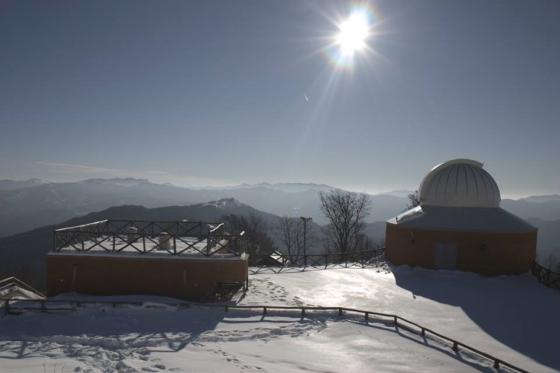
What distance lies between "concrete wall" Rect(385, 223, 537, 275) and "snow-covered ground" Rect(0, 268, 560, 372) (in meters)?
3.39

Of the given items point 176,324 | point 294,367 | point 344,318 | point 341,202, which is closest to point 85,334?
point 176,324

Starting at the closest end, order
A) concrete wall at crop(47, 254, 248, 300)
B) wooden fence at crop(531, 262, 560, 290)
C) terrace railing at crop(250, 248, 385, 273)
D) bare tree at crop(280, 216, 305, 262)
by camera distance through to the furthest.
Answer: concrete wall at crop(47, 254, 248, 300), wooden fence at crop(531, 262, 560, 290), terrace railing at crop(250, 248, 385, 273), bare tree at crop(280, 216, 305, 262)

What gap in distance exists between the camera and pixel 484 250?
64.0ft

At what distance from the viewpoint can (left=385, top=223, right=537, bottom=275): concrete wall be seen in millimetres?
19531

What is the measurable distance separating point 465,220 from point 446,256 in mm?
2559

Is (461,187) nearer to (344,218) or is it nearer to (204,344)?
(344,218)

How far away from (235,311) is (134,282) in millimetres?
5031

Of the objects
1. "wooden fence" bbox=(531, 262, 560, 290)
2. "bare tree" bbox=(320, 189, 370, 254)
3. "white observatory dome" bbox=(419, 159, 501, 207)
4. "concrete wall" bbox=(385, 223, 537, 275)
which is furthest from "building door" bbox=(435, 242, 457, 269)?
"bare tree" bbox=(320, 189, 370, 254)

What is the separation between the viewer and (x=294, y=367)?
8.34 metres

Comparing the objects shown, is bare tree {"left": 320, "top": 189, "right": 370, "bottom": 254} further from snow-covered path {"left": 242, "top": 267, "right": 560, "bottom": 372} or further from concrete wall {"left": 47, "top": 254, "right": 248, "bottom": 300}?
concrete wall {"left": 47, "top": 254, "right": 248, "bottom": 300}

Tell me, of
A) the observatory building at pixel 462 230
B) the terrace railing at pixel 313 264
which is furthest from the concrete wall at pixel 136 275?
the observatory building at pixel 462 230

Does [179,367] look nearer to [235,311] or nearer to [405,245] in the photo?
[235,311]

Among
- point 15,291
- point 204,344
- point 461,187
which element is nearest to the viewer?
point 204,344

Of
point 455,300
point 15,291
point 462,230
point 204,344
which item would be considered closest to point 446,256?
point 462,230
